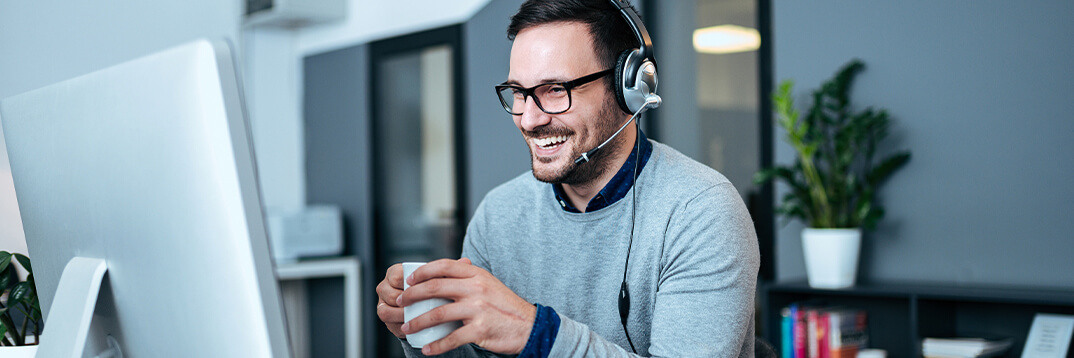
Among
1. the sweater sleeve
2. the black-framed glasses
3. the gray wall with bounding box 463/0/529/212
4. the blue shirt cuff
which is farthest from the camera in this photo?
the gray wall with bounding box 463/0/529/212

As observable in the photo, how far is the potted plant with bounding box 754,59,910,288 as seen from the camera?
102 inches

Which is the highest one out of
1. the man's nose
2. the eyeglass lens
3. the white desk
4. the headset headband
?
the headset headband

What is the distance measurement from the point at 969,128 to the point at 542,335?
7.01 feet

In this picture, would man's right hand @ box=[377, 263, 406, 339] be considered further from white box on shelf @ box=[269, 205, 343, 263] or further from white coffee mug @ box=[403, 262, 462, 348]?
white box on shelf @ box=[269, 205, 343, 263]

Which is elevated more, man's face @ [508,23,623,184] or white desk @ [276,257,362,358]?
man's face @ [508,23,623,184]

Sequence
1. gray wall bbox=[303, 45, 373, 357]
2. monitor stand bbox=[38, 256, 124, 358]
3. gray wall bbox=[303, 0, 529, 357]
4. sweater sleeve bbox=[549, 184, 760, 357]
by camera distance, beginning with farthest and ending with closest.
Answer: gray wall bbox=[303, 45, 373, 357], gray wall bbox=[303, 0, 529, 357], sweater sleeve bbox=[549, 184, 760, 357], monitor stand bbox=[38, 256, 124, 358]

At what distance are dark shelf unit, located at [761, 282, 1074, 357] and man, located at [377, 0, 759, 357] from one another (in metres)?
1.42

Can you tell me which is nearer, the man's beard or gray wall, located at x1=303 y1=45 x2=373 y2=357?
the man's beard

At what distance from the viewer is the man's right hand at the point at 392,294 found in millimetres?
955

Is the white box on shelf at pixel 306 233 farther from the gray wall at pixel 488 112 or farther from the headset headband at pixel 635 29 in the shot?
the headset headband at pixel 635 29

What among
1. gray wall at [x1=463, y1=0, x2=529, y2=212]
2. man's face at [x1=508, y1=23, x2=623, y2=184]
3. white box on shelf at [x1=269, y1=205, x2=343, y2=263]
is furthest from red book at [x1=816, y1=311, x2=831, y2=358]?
white box on shelf at [x1=269, y1=205, x2=343, y2=263]

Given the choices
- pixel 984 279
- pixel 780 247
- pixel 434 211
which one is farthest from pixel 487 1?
pixel 984 279

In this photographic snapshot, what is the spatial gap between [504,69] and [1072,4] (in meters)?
2.14

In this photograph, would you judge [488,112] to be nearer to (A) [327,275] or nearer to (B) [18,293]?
(A) [327,275]
